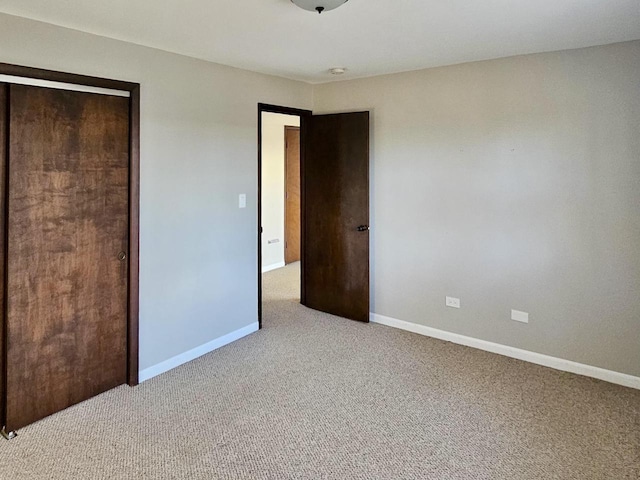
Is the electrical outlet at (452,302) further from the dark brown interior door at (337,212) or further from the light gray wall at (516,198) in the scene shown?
the dark brown interior door at (337,212)

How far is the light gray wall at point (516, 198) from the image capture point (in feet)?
9.86

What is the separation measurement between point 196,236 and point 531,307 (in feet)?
8.95

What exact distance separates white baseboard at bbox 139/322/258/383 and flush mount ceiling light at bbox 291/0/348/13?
8.62ft

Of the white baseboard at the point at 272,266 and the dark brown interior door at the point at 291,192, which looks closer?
the white baseboard at the point at 272,266

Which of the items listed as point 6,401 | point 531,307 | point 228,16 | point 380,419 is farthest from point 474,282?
point 6,401

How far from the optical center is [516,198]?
11.2 ft

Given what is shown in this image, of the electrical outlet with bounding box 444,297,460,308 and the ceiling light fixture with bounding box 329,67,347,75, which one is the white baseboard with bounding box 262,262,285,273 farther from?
the ceiling light fixture with bounding box 329,67,347,75

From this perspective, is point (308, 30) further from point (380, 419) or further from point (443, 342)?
point (443, 342)

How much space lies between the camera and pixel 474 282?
145 inches

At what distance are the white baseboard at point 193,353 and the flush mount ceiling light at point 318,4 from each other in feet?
8.62

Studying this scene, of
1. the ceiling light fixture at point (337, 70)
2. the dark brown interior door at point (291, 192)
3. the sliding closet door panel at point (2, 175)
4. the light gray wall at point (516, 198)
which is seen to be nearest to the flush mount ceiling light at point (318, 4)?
the ceiling light fixture at point (337, 70)

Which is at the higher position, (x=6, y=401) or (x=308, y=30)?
(x=308, y=30)

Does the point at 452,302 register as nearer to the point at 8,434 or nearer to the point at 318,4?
the point at 318,4

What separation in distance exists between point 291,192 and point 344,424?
4.74 m
